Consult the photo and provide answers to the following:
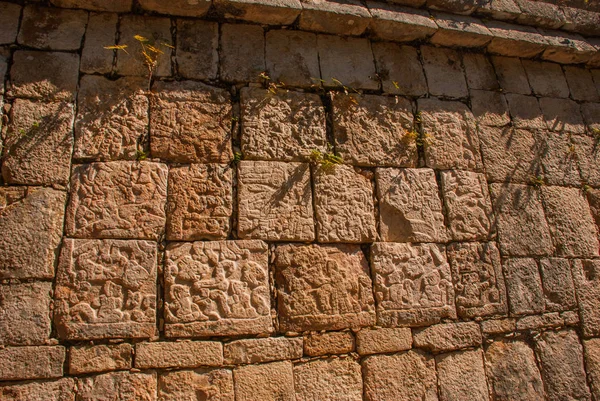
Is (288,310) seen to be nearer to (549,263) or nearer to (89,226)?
(89,226)

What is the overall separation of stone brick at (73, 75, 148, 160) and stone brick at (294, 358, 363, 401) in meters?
1.88

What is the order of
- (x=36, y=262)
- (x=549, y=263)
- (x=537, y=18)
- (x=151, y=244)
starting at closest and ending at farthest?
(x=36, y=262) < (x=151, y=244) < (x=549, y=263) < (x=537, y=18)

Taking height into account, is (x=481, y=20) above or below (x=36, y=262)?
above

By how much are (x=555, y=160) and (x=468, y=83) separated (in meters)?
1.05

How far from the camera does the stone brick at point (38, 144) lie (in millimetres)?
3166

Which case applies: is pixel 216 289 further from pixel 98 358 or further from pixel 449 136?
pixel 449 136

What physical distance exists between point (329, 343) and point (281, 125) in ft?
5.38

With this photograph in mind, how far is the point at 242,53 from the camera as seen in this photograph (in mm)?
3867

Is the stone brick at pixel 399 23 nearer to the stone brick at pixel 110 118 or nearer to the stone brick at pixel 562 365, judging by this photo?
the stone brick at pixel 110 118

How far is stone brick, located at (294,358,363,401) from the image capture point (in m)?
3.17

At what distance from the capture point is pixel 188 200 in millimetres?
3357

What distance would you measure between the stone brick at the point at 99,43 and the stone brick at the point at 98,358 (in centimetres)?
193

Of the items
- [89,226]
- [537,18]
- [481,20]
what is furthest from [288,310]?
[537,18]

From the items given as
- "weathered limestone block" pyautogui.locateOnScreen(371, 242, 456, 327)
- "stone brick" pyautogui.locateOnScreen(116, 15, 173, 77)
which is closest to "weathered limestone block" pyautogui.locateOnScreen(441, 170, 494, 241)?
"weathered limestone block" pyautogui.locateOnScreen(371, 242, 456, 327)
